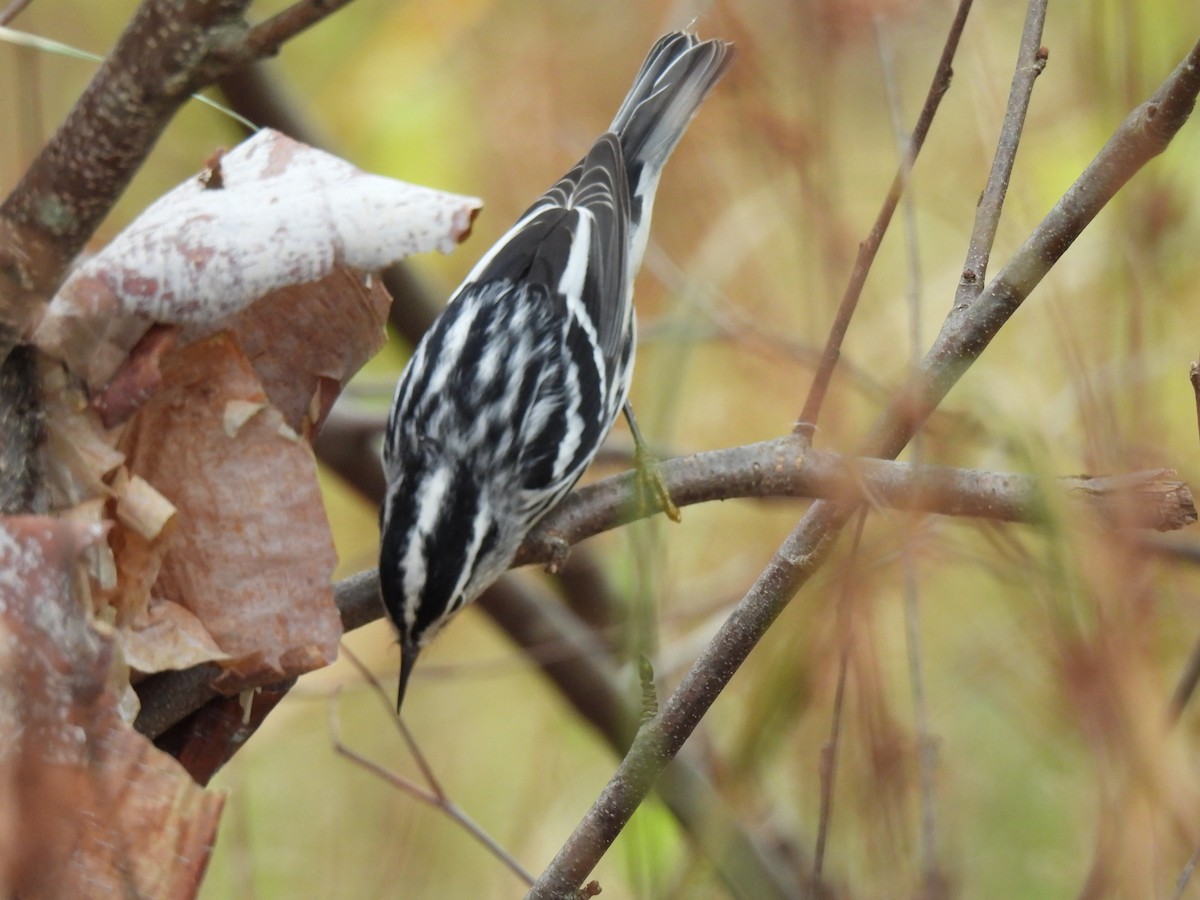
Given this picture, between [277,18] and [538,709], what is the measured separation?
510cm

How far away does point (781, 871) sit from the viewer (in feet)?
12.4

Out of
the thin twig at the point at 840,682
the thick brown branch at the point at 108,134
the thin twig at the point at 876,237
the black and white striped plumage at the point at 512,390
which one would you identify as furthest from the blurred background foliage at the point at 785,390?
the thick brown branch at the point at 108,134

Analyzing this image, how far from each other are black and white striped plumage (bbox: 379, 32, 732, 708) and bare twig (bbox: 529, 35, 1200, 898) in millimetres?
1056

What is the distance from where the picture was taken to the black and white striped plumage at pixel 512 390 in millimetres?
2865

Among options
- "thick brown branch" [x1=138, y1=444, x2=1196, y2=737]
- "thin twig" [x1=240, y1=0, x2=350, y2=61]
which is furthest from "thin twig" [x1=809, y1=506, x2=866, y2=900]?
"thin twig" [x1=240, y1=0, x2=350, y2=61]

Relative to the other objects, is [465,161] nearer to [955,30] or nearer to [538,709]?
[538,709]

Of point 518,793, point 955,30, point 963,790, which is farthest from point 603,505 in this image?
point 518,793

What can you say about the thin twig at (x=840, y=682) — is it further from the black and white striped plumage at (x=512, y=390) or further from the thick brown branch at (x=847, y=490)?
the black and white striped plumage at (x=512, y=390)

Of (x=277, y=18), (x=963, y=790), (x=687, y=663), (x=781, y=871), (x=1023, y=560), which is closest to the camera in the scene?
(x=1023, y=560)

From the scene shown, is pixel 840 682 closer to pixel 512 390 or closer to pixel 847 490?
pixel 847 490

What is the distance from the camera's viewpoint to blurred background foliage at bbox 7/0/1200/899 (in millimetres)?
1577

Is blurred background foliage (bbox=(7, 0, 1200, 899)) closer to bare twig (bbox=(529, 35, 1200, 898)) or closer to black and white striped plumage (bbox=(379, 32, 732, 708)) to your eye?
bare twig (bbox=(529, 35, 1200, 898))

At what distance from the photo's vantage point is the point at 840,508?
1.76 meters

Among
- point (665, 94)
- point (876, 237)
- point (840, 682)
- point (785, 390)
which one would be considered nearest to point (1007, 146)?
point (876, 237)
